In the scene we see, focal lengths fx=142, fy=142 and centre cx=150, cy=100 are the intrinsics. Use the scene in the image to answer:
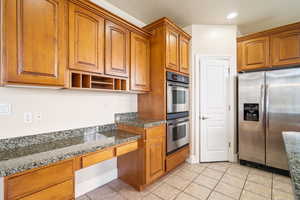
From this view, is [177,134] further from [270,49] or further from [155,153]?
[270,49]

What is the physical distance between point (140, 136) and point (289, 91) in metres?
2.48

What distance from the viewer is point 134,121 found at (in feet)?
7.06

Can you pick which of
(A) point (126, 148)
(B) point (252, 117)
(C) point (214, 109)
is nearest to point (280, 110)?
(B) point (252, 117)

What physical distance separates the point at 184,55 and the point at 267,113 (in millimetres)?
1764

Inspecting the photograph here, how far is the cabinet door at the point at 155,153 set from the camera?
1.98m

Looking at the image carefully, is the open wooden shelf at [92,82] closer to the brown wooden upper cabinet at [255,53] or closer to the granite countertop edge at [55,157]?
the granite countertop edge at [55,157]

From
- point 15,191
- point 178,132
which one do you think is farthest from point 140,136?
point 15,191

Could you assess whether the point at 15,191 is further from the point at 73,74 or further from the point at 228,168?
the point at 228,168

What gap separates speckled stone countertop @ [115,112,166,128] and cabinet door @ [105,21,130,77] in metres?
0.70

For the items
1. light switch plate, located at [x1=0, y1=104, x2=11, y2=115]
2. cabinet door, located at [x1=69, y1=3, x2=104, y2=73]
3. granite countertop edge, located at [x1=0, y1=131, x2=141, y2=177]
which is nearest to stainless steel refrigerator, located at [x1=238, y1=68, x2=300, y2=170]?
granite countertop edge, located at [x1=0, y1=131, x2=141, y2=177]

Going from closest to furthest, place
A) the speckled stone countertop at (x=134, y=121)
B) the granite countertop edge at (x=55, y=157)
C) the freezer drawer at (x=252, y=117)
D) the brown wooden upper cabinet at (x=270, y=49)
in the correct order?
the granite countertop edge at (x=55, y=157)
the speckled stone countertop at (x=134, y=121)
the brown wooden upper cabinet at (x=270, y=49)
the freezer drawer at (x=252, y=117)

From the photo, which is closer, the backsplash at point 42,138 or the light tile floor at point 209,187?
the backsplash at point 42,138

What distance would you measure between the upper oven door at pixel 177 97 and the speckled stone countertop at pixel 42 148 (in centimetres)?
81

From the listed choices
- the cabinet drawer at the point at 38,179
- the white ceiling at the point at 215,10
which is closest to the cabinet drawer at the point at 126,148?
the cabinet drawer at the point at 38,179
